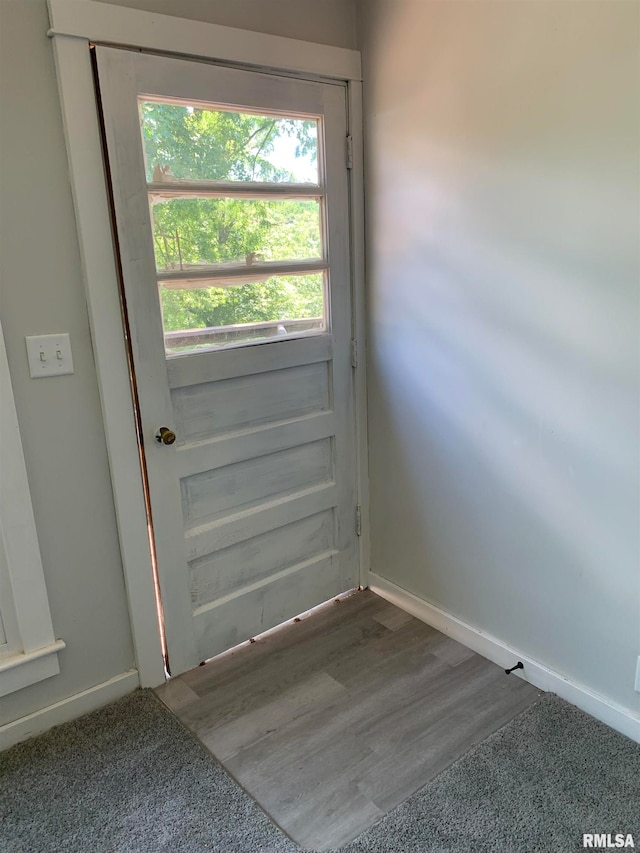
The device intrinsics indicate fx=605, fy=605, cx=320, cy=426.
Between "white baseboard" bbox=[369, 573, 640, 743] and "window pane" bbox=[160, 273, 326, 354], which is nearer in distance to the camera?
"white baseboard" bbox=[369, 573, 640, 743]

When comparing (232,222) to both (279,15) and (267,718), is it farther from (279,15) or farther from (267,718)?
(267,718)

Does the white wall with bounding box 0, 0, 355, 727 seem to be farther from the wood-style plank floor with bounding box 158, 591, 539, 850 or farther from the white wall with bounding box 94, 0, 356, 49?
the wood-style plank floor with bounding box 158, 591, 539, 850

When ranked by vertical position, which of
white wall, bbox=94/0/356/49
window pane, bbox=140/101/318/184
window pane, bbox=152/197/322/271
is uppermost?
white wall, bbox=94/0/356/49

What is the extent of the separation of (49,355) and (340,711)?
1372mm

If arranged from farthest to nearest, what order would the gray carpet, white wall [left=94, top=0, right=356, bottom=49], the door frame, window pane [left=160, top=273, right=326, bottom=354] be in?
window pane [left=160, top=273, right=326, bottom=354] < white wall [left=94, top=0, right=356, bottom=49] < the door frame < the gray carpet

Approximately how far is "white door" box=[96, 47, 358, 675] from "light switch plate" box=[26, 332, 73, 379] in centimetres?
19

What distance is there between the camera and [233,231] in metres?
1.91

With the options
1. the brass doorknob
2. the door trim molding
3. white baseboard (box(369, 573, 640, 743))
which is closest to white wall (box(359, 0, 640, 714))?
white baseboard (box(369, 573, 640, 743))

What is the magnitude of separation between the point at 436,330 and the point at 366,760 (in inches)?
52.2

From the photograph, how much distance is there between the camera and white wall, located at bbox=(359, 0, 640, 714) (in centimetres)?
153

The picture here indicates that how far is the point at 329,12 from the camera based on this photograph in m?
2.00

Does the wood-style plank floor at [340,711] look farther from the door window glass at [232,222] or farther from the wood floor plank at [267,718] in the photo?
the door window glass at [232,222]

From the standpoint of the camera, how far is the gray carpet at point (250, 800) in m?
1.45

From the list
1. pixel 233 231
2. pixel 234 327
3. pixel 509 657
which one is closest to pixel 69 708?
pixel 234 327
